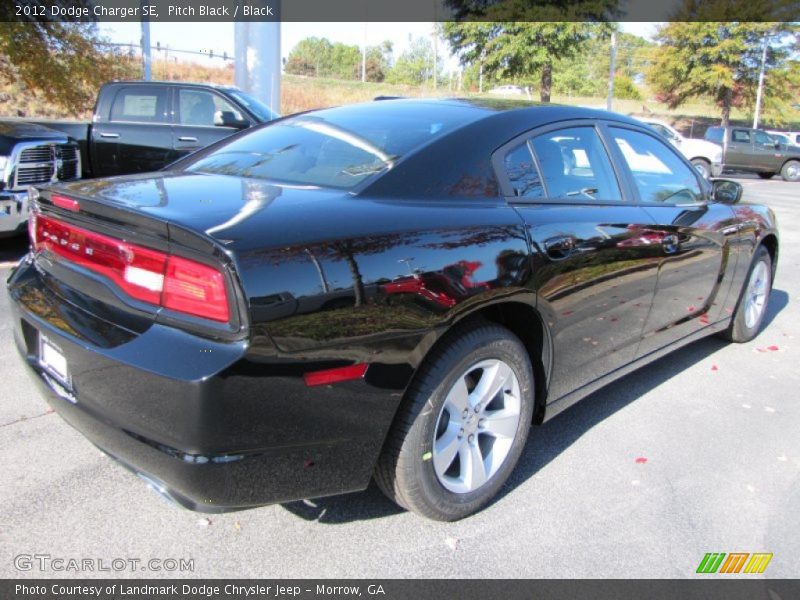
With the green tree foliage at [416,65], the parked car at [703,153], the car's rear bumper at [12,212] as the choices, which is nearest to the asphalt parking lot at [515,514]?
the car's rear bumper at [12,212]

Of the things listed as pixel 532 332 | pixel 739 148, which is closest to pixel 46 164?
pixel 532 332

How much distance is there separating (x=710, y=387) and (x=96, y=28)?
14998 mm

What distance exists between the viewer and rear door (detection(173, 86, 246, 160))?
8148mm

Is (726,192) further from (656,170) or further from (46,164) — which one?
(46,164)

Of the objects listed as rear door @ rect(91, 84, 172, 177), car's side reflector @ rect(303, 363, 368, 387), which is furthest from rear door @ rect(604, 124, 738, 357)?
rear door @ rect(91, 84, 172, 177)

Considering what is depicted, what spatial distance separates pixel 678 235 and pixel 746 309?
67.7 inches

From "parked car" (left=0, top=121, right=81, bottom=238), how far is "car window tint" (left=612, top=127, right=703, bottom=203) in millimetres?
5038

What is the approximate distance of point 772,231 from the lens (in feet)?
16.3

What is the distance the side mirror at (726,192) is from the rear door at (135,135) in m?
6.27

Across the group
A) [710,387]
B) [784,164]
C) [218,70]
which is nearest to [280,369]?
[710,387]

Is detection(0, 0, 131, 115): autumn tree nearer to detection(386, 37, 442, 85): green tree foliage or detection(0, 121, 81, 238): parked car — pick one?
detection(0, 121, 81, 238): parked car

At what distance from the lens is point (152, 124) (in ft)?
26.9

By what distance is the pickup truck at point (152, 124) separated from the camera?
8.12 m

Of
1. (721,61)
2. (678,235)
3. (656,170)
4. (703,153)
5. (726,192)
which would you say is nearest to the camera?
(678,235)
